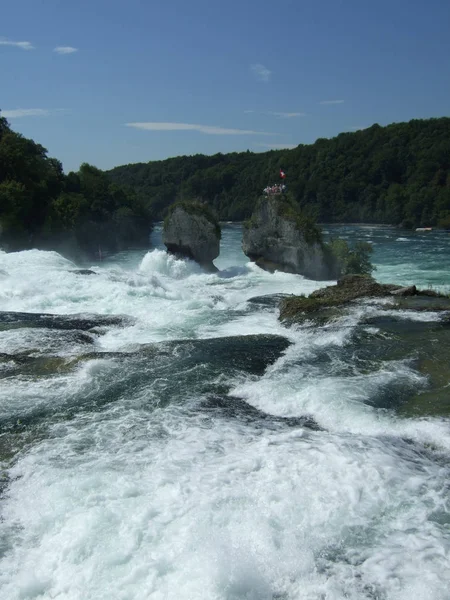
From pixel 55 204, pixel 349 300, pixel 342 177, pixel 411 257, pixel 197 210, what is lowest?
pixel 411 257

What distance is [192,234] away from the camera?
35.7m

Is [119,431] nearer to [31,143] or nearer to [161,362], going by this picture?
[161,362]

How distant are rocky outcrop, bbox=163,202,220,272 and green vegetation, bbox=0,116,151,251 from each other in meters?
15.1

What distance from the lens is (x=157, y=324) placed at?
20.3 m

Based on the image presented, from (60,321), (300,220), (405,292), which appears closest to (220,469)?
(60,321)

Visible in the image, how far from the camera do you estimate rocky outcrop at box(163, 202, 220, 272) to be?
117 feet

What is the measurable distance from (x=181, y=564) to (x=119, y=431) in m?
3.91

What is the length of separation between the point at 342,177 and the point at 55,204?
Result: 75180mm

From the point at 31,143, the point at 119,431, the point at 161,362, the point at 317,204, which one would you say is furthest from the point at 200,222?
the point at 317,204

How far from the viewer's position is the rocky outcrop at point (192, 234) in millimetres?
35562

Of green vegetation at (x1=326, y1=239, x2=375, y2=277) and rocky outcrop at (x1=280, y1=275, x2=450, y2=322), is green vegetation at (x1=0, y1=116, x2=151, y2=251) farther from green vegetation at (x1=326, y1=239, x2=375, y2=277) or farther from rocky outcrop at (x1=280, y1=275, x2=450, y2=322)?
rocky outcrop at (x1=280, y1=275, x2=450, y2=322)

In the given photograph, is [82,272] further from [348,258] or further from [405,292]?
[405,292]

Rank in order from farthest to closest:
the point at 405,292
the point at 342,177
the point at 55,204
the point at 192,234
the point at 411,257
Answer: the point at 342,177 → the point at 55,204 → the point at 411,257 → the point at 192,234 → the point at 405,292

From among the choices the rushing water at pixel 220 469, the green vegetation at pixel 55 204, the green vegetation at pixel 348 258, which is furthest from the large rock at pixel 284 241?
the green vegetation at pixel 55 204
